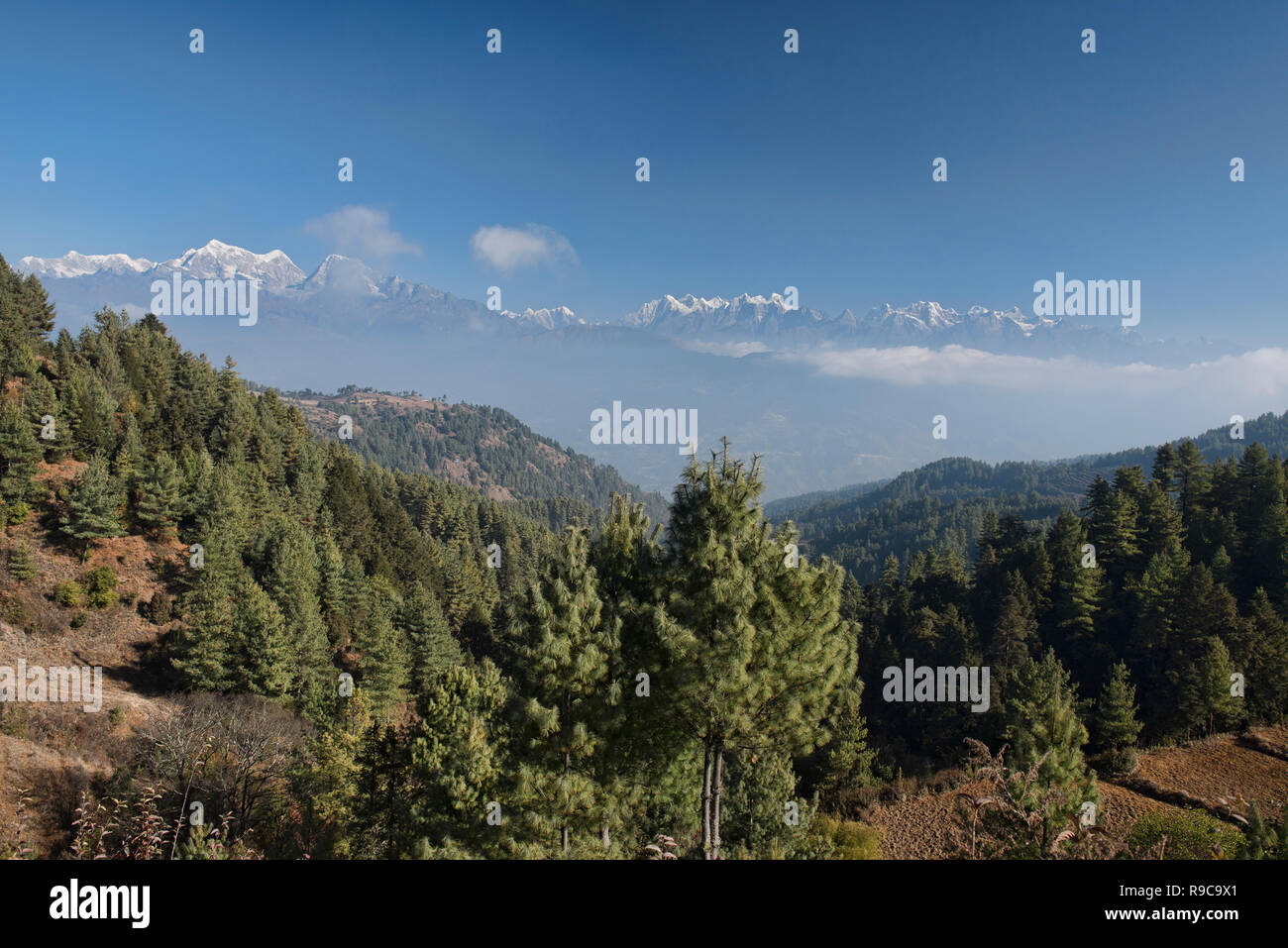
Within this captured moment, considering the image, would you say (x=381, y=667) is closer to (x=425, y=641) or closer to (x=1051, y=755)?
(x=425, y=641)

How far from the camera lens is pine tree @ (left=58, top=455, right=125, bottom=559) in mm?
38156

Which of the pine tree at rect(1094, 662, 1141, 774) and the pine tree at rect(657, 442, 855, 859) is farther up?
the pine tree at rect(657, 442, 855, 859)

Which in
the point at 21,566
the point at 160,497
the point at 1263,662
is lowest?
the point at 1263,662

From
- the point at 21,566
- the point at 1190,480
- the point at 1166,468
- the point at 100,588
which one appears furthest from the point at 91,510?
the point at 1190,480

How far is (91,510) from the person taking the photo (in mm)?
38656

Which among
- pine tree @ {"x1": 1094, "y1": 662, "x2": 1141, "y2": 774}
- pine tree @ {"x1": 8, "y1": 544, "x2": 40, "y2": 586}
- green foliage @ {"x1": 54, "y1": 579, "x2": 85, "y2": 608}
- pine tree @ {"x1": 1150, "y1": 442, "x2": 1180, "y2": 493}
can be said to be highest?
pine tree @ {"x1": 1150, "y1": 442, "x2": 1180, "y2": 493}

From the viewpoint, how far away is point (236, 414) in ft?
203

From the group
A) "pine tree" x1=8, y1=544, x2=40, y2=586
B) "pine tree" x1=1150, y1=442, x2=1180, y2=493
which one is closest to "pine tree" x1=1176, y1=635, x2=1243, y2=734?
"pine tree" x1=1150, y1=442, x2=1180, y2=493

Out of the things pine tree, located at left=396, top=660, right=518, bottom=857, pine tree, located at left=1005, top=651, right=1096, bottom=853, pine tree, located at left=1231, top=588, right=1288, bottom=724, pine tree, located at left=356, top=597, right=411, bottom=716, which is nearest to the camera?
pine tree, located at left=1005, top=651, right=1096, bottom=853

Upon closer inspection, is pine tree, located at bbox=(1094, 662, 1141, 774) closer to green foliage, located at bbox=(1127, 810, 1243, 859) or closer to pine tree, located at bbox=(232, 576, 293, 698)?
green foliage, located at bbox=(1127, 810, 1243, 859)

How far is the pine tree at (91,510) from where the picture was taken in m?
38.2

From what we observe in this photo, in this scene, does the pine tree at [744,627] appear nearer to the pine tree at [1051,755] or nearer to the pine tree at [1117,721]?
the pine tree at [1051,755]
